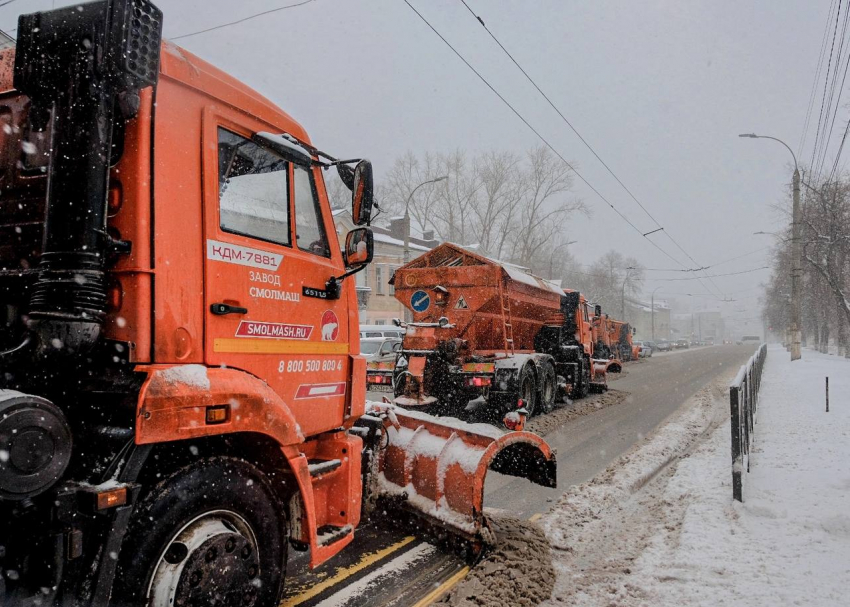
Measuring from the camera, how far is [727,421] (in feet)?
35.2

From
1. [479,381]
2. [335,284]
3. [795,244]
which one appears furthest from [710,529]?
[795,244]

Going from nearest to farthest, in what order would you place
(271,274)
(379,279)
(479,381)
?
(271,274)
(479,381)
(379,279)

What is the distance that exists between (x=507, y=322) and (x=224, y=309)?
9283 mm

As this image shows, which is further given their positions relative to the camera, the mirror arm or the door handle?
the mirror arm

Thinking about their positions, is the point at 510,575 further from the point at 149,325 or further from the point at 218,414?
the point at 149,325

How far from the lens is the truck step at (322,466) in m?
3.33

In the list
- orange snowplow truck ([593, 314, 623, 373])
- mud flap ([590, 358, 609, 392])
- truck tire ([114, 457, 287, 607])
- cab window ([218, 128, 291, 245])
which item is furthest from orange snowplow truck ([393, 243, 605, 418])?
truck tire ([114, 457, 287, 607])

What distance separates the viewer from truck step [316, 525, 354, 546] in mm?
3252

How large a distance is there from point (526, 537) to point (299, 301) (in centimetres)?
288

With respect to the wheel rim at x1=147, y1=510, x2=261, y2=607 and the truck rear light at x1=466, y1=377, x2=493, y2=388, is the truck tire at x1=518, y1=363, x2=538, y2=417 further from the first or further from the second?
the wheel rim at x1=147, y1=510, x2=261, y2=607

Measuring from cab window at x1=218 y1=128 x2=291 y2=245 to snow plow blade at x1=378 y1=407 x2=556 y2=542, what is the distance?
2077 mm

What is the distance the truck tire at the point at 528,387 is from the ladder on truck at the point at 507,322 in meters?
0.48

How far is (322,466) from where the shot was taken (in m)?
3.41

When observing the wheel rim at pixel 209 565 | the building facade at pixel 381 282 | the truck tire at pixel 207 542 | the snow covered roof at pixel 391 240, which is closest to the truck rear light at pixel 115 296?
the truck tire at pixel 207 542
